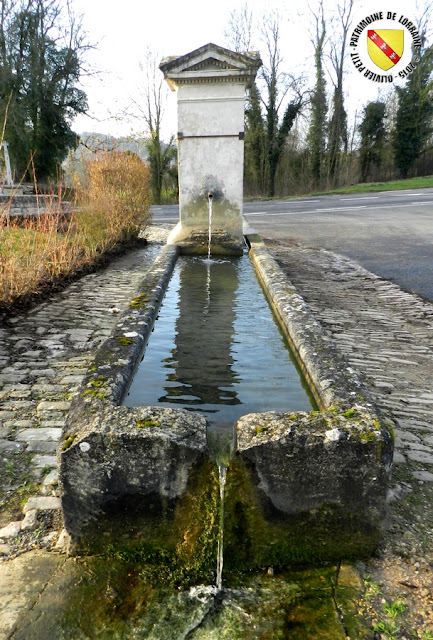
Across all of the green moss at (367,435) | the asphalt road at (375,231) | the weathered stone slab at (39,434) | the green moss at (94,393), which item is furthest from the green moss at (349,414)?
the asphalt road at (375,231)

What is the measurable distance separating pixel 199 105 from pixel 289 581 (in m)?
7.33

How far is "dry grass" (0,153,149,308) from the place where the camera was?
5.25 m

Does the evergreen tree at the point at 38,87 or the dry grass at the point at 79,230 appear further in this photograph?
the evergreen tree at the point at 38,87

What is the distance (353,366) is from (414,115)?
31092 mm

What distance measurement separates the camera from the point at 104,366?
246 centimetres

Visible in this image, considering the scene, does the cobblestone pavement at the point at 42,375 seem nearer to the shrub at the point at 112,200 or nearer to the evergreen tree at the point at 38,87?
the shrub at the point at 112,200

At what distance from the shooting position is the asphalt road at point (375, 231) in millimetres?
7617

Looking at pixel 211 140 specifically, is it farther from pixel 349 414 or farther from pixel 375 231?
pixel 349 414

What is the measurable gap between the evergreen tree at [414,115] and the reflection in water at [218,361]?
29.7m

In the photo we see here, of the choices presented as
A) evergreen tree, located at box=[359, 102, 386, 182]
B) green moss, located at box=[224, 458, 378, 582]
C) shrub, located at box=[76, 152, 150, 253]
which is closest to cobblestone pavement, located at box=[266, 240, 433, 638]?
green moss, located at box=[224, 458, 378, 582]

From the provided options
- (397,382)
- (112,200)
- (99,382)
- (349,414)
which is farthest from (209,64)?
(349,414)

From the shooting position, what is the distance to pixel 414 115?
28.8m

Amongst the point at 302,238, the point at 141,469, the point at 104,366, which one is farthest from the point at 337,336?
the point at 302,238

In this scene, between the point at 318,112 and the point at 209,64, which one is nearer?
the point at 209,64
